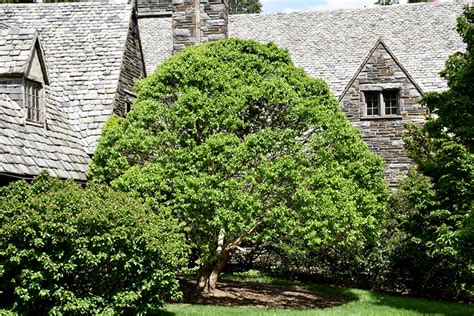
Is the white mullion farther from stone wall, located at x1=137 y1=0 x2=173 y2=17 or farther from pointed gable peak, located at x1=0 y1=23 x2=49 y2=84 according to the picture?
stone wall, located at x1=137 y1=0 x2=173 y2=17

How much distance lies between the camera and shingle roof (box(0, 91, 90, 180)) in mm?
10711

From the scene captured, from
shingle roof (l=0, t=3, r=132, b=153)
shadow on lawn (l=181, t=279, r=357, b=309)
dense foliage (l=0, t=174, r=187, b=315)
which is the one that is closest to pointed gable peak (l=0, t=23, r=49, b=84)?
shingle roof (l=0, t=3, r=132, b=153)

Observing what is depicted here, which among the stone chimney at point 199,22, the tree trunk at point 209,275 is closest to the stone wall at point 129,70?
the stone chimney at point 199,22

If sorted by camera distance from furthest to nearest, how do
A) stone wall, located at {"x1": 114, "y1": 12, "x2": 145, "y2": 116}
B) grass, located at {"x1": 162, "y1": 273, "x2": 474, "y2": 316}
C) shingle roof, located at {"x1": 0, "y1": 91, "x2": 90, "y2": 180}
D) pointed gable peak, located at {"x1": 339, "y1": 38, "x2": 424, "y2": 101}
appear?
pointed gable peak, located at {"x1": 339, "y1": 38, "x2": 424, "y2": 101}, stone wall, located at {"x1": 114, "y1": 12, "x2": 145, "y2": 116}, grass, located at {"x1": 162, "y1": 273, "x2": 474, "y2": 316}, shingle roof, located at {"x1": 0, "y1": 91, "x2": 90, "y2": 180}

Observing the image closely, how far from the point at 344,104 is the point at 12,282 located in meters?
13.7

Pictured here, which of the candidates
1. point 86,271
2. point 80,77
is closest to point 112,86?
point 80,77

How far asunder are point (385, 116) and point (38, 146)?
39.5ft

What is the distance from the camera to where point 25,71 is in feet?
40.2

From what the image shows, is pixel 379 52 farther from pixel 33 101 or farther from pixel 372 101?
pixel 33 101

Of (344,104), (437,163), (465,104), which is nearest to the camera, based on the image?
(465,104)

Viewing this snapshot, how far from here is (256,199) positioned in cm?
1138

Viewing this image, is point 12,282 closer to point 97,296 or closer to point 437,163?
point 97,296

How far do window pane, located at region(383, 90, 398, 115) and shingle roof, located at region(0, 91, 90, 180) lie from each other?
10754mm

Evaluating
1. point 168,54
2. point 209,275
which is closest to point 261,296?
point 209,275
